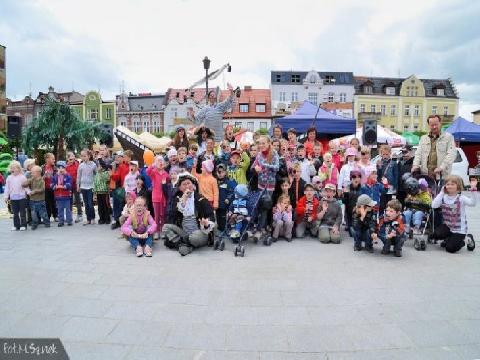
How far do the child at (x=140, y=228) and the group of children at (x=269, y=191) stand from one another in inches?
0.6

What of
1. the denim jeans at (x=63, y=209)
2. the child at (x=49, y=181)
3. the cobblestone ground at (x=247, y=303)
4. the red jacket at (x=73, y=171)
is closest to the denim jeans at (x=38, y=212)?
the denim jeans at (x=63, y=209)

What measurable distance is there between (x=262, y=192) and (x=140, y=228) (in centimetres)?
208

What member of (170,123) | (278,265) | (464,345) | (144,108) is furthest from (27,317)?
(144,108)

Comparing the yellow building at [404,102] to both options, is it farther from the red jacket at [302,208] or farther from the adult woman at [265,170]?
the adult woman at [265,170]

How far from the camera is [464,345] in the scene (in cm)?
292

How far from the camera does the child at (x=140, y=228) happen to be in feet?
19.0

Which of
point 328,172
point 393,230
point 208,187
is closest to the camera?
point 393,230

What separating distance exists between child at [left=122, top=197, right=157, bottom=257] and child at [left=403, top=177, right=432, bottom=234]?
14.3 ft

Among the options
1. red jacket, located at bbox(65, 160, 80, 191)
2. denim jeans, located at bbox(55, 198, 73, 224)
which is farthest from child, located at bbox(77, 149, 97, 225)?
red jacket, located at bbox(65, 160, 80, 191)

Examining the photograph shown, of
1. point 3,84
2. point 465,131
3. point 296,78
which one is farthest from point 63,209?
point 296,78

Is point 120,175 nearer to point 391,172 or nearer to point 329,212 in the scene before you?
point 329,212

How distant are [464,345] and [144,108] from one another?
197 ft

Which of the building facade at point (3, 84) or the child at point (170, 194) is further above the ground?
the building facade at point (3, 84)

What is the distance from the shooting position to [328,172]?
7266mm
